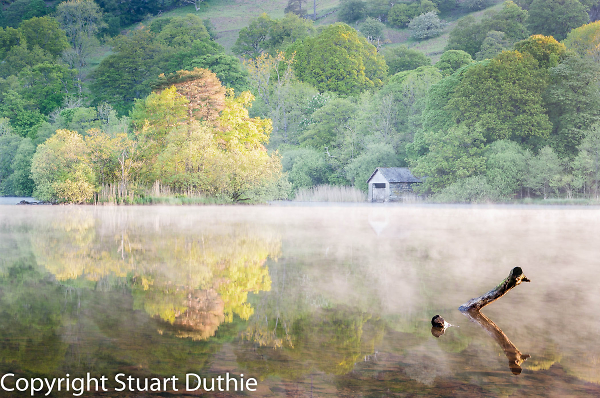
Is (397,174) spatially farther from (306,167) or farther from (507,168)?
(306,167)

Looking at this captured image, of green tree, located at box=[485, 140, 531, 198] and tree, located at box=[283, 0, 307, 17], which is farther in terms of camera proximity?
tree, located at box=[283, 0, 307, 17]

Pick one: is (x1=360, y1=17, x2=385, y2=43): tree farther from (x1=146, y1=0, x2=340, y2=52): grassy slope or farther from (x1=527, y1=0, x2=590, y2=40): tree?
(x1=527, y1=0, x2=590, y2=40): tree

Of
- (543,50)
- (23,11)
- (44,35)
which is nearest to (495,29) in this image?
(543,50)

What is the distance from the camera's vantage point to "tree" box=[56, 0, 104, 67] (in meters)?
95.9

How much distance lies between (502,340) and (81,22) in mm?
109680

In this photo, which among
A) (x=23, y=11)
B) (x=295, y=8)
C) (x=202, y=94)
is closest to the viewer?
(x=202, y=94)

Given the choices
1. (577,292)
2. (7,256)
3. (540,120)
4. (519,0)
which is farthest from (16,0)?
(577,292)

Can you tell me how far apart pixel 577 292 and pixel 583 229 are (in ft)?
45.0

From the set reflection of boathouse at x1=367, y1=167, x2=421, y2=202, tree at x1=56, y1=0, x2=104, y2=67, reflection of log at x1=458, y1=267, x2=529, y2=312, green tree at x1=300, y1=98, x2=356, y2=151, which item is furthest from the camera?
tree at x1=56, y1=0, x2=104, y2=67

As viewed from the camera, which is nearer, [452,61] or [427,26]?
[452,61]

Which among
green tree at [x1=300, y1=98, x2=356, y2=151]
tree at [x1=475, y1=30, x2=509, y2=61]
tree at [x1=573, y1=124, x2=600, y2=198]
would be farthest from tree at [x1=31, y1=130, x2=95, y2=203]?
tree at [x1=475, y1=30, x2=509, y2=61]

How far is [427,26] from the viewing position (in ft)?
317

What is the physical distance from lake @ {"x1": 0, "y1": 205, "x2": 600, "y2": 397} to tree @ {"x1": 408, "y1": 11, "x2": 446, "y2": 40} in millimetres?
86004

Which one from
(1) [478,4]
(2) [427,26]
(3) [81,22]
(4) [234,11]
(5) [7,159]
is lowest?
(5) [7,159]
